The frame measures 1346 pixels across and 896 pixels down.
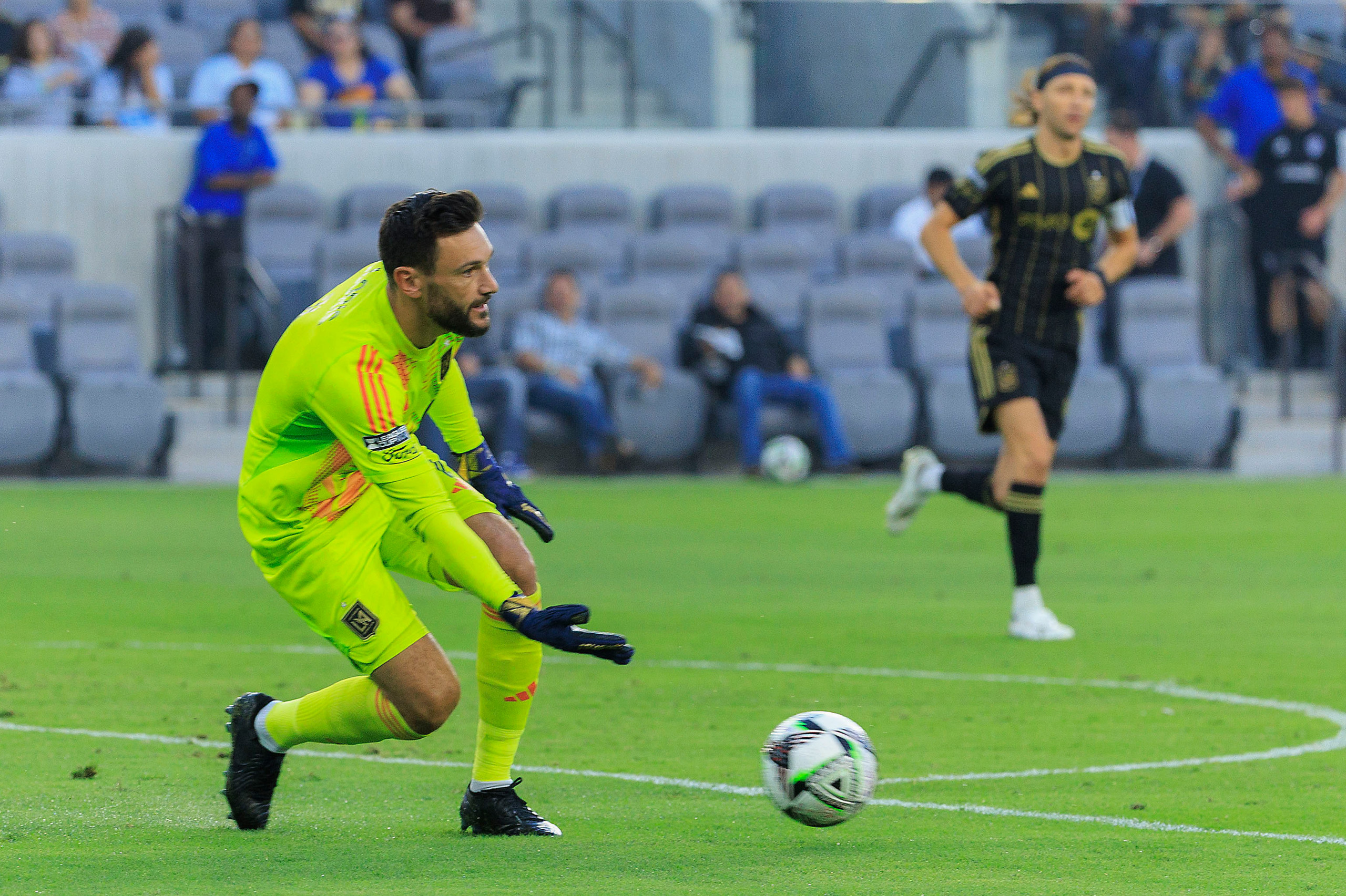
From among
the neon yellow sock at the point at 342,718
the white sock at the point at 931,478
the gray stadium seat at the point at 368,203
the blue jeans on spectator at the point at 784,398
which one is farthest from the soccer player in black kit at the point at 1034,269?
the gray stadium seat at the point at 368,203

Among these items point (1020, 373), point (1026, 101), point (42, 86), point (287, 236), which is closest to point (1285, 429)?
point (287, 236)

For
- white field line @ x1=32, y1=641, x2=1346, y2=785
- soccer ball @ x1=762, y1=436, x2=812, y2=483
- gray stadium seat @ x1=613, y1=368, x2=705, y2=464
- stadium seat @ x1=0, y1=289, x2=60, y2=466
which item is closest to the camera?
white field line @ x1=32, y1=641, x2=1346, y2=785

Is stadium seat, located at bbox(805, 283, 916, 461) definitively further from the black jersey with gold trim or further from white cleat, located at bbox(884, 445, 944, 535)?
the black jersey with gold trim

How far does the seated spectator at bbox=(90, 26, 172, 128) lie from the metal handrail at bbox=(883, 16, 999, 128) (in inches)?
290

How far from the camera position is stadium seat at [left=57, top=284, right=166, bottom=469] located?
1538cm

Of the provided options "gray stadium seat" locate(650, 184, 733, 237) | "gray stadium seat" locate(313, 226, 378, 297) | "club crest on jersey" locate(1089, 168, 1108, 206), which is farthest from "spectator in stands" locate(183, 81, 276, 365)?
"club crest on jersey" locate(1089, 168, 1108, 206)

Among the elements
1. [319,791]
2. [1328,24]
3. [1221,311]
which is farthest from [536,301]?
[319,791]

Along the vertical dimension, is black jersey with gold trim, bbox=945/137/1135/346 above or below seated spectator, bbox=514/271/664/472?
above

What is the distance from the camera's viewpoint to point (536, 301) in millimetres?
16594

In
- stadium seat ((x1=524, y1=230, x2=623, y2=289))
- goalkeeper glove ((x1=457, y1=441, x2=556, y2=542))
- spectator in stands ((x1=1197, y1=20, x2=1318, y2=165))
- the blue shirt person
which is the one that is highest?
spectator in stands ((x1=1197, y1=20, x2=1318, y2=165))

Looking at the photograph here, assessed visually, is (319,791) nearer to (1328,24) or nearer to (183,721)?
(183,721)

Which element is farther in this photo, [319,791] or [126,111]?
[126,111]

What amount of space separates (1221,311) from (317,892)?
16.5 meters

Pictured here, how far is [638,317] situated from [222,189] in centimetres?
406
